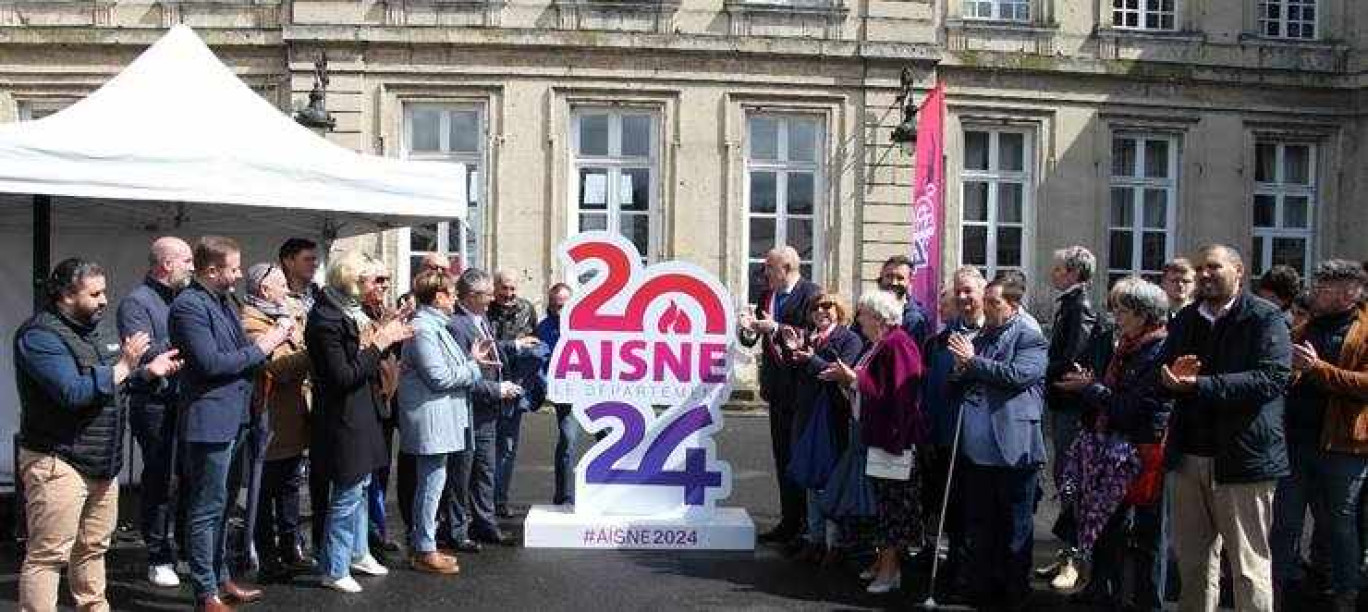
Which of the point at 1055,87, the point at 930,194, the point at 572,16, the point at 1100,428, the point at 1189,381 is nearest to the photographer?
the point at 1189,381

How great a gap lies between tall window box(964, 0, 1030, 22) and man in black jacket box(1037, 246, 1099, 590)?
11.4 meters

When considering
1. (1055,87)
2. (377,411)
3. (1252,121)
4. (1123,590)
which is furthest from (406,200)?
(1252,121)

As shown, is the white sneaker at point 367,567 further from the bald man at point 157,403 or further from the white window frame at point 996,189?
the white window frame at point 996,189

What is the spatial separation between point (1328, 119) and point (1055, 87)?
14.8ft

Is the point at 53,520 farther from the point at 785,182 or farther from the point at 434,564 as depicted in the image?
the point at 785,182

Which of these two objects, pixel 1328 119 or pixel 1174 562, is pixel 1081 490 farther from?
pixel 1328 119

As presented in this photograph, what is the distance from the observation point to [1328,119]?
59.3ft

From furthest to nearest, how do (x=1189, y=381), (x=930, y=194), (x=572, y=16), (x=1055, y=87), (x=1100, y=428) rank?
(x=1055, y=87) < (x=572, y=16) < (x=930, y=194) < (x=1100, y=428) < (x=1189, y=381)

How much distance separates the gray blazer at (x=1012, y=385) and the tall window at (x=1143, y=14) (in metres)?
13.2

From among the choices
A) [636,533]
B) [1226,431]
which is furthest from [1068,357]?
[636,533]

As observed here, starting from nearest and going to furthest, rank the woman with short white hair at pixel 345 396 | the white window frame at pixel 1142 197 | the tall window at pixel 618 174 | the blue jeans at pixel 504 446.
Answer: the woman with short white hair at pixel 345 396, the blue jeans at pixel 504 446, the tall window at pixel 618 174, the white window frame at pixel 1142 197

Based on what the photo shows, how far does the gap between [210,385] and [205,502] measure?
21.4 inches

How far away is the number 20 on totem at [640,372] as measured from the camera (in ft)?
23.8

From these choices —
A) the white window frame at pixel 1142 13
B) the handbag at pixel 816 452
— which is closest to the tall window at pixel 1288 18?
the white window frame at pixel 1142 13
